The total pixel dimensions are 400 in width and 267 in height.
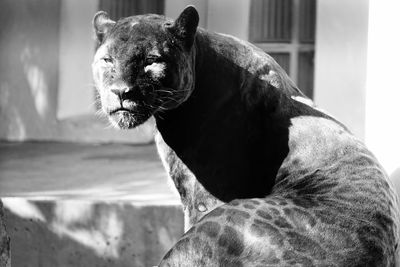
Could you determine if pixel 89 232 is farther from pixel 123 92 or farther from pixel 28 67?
pixel 28 67

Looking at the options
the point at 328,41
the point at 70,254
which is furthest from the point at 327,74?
the point at 70,254

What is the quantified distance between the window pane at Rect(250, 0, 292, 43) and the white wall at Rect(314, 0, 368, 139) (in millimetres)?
765

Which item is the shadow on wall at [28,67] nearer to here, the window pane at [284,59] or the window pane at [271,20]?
the window pane at [271,20]

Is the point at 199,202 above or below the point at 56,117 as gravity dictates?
above

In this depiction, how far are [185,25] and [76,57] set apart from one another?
21.6ft

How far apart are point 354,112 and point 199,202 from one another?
5039 millimetres

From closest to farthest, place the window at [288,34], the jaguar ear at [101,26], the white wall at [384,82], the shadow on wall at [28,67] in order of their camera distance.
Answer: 1. the jaguar ear at [101,26]
2. the white wall at [384,82]
3. the window at [288,34]
4. the shadow on wall at [28,67]

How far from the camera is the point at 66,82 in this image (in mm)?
11367

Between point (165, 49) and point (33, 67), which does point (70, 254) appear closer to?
point (165, 49)

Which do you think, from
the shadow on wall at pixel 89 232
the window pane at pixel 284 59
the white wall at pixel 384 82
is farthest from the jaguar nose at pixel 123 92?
the window pane at pixel 284 59

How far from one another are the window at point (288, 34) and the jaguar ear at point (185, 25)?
5.86m

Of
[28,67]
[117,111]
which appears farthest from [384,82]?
[28,67]

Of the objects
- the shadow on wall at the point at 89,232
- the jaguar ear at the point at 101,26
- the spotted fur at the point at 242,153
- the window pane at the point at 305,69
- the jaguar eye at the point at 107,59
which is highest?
the jaguar ear at the point at 101,26

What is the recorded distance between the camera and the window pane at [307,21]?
34.8 feet
